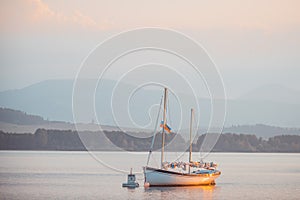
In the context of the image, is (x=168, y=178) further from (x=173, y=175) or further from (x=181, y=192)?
(x=181, y=192)

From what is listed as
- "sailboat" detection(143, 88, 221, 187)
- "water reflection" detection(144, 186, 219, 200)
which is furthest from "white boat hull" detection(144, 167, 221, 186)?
"water reflection" detection(144, 186, 219, 200)

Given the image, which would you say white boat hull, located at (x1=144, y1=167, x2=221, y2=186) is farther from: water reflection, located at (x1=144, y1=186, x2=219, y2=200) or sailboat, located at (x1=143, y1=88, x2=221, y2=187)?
water reflection, located at (x1=144, y1=186, x2=219, y2=200)

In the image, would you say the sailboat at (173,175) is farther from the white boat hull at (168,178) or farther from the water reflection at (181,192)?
the water reflection at (181,192)

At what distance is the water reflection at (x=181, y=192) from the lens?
5800cm

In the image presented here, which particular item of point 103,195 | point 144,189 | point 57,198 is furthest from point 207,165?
point 57,198

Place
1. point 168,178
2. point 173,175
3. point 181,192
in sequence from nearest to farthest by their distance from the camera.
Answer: point 181,192
point 168,178
point 173,175

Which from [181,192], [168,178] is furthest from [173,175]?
[181,192]

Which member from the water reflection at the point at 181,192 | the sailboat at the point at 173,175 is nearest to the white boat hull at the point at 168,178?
the sailboat at the point at 173,175

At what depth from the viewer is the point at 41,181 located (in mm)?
75812

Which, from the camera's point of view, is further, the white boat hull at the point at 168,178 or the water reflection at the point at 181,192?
the white boat hull at the point at 168,178

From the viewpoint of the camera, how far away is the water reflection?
5800 cm

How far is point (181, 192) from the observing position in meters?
60.7

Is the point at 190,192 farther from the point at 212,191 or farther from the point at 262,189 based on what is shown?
the point at 262,189

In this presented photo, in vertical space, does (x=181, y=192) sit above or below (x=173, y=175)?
below
